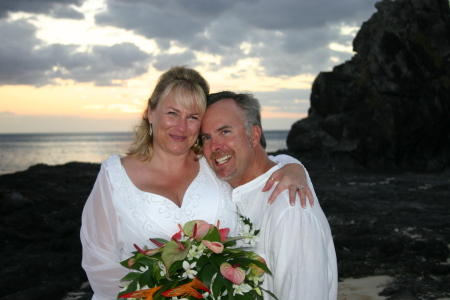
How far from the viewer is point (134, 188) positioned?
3.96m

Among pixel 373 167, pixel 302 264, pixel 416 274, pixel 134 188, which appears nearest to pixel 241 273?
pixel 302 264

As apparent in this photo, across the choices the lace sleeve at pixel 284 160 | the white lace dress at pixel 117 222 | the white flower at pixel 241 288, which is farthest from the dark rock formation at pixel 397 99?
the white flower at pixel 241 288

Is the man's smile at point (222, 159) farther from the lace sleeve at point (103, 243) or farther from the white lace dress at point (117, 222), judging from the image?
the lace sleeve at point (103, 243)

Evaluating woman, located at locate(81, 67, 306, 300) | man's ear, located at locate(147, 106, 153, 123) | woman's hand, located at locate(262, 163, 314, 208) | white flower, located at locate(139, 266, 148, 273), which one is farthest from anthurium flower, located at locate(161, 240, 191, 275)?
man's ear, located at locate(147, 106, 153, 123)

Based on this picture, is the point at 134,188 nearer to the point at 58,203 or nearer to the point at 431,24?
the point at 58,203

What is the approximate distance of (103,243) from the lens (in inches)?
151

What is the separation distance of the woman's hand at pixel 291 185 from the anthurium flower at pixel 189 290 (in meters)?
1.11

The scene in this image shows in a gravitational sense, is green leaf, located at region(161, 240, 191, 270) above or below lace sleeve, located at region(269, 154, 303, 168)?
below

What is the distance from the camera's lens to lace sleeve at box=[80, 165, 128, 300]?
3.82m

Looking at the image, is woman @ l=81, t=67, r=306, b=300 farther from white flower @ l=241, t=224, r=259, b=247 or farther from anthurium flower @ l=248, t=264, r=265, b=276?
anthurium flower @ l=248, t=264, r=265, b=276

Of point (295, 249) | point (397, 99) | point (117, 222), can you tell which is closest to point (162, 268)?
point (295, 249)

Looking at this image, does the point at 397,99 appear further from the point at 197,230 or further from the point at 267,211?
the point at 197,230

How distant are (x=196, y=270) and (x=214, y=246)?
0.16m

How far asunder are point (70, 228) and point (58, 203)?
3539 millimetres
